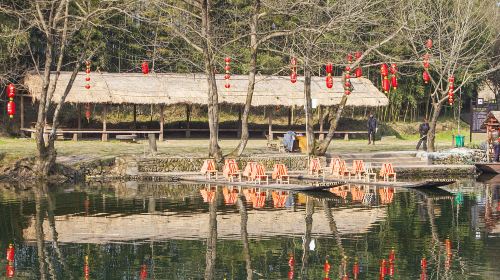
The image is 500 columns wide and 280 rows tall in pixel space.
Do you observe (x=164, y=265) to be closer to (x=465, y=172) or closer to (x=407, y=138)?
(x=465, y=172)

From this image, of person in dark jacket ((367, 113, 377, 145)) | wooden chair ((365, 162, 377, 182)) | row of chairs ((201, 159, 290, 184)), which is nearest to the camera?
row of chairs ((201, 159, 290, 184))

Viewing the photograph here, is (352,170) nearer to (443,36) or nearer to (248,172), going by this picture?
(248,172)

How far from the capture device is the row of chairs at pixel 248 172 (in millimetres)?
37656

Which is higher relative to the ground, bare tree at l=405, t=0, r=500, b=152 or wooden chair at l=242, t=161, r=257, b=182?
bare tree at l=405, t=0, r=500, b=152

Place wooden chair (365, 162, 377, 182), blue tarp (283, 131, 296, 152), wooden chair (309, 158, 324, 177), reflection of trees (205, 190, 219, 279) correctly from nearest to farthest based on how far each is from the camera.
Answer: reflection of trees (205, 190, 219, 279)
wooden chair (365, 162, 377, 182)
wooden chair (309, 158, 324, 177)
blue tarp (283, 131, 296, 152)

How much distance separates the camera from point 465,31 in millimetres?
47094

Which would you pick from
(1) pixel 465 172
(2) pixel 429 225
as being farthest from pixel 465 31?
(2) pixel 429 225

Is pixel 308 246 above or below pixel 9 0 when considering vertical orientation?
below

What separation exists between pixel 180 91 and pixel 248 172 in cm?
1637

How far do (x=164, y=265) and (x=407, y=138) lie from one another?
4171 centimetres

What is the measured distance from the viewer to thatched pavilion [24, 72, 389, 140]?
51.2 metres

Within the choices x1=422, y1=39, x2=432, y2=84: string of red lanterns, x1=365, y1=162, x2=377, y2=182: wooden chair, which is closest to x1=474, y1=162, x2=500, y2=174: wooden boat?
x1=422, y1=39, x2=432, y2=84: string of red lanterns

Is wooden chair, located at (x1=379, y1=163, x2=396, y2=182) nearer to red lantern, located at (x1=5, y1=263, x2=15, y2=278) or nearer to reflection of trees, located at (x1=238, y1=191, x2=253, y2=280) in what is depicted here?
reflection of trees, located at (x1=238, y1=191, x2=253, y2=280)

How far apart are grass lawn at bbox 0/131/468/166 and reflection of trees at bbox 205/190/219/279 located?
12569 mm
